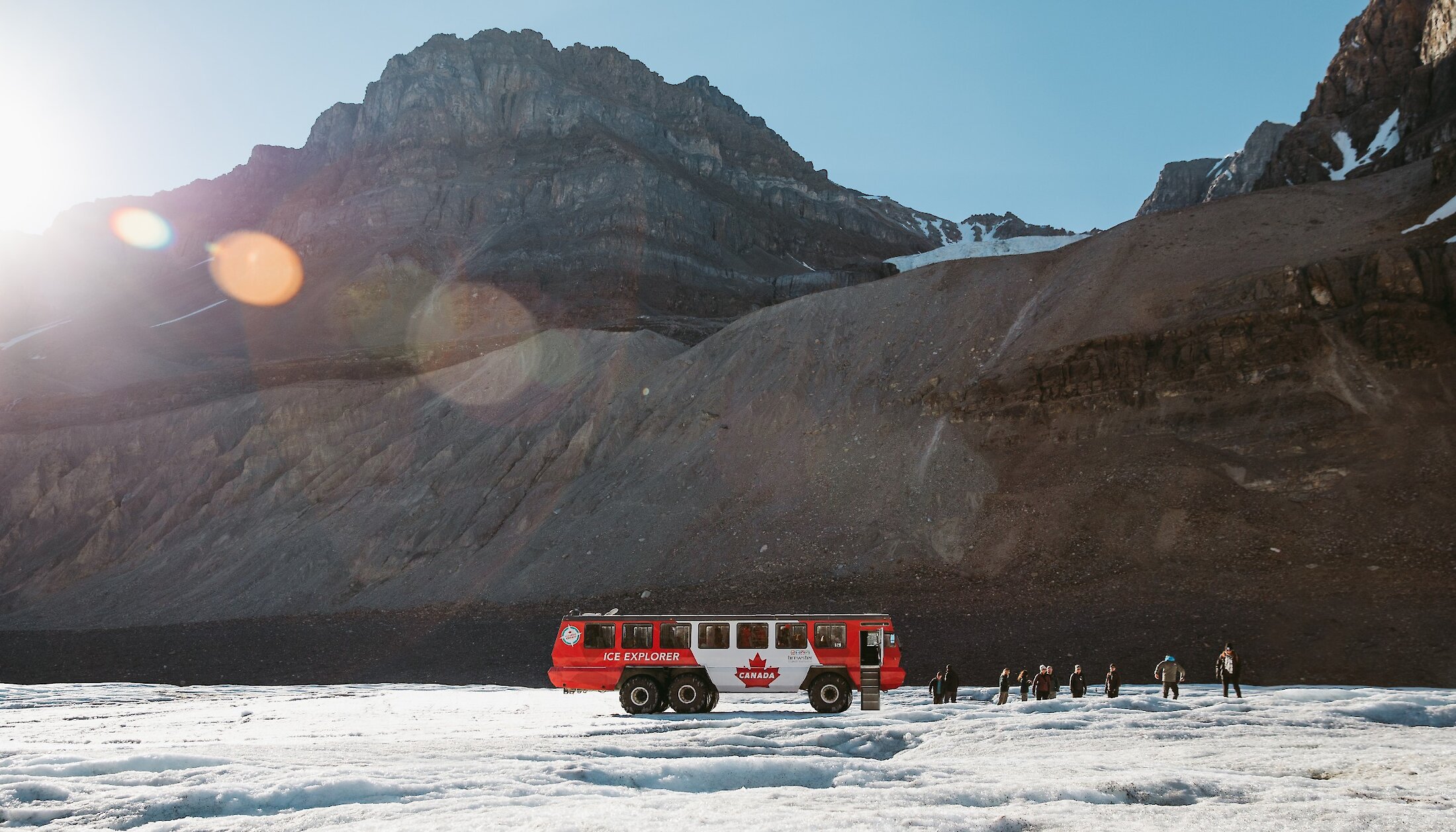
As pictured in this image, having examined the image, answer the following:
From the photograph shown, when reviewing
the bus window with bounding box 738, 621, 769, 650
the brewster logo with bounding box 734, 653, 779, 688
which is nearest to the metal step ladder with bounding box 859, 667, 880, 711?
the brewster logo with bounding box 734, 653, 779, 688

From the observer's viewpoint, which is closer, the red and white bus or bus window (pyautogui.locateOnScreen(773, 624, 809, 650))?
the red and white bus

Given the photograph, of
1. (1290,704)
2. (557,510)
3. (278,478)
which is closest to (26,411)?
(278,478)

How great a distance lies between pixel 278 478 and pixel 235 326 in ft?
164

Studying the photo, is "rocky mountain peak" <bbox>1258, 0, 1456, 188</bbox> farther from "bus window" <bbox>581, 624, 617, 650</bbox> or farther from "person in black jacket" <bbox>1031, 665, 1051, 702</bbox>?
"bus window" <bbox>581, 624, 617, 650</bbox>

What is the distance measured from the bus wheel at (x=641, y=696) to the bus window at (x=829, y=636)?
3190 mm

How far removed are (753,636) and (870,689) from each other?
8.06 feet

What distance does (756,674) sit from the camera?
20094 millimetres

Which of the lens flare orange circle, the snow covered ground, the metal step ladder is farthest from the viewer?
the lens flare orange circle

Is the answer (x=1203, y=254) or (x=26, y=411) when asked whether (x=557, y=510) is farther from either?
(x=26, y=411)

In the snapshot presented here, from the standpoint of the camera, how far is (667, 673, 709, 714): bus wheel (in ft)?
65.3

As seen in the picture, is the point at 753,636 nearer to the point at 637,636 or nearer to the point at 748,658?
the point at 748,658

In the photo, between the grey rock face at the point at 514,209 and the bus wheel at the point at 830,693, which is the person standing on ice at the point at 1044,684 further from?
the grey rock face at the point at 514,209

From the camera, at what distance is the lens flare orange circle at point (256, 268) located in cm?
11162

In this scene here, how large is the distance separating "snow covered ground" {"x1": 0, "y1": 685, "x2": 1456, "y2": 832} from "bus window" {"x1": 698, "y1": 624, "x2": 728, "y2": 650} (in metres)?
1.26
